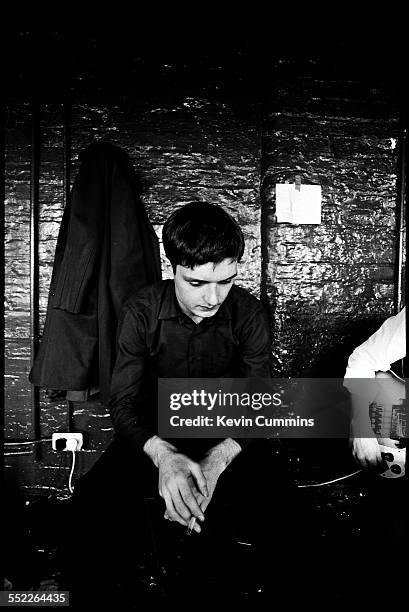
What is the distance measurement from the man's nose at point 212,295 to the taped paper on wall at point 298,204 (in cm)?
96

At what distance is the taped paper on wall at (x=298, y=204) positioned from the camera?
2570 millimetres

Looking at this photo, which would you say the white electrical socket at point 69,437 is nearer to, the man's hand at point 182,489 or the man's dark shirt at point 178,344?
the man's dark shirt at point 178,344

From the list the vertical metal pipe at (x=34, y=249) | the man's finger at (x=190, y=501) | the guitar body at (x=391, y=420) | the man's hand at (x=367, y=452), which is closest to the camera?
the man's finger at (x=190, y=501)

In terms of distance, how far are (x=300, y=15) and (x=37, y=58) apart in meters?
1.38

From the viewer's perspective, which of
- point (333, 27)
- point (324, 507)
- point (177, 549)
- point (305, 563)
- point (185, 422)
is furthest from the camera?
point (333, 27)

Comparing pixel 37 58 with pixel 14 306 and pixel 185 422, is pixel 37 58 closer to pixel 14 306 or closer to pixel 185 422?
pixel 14 306

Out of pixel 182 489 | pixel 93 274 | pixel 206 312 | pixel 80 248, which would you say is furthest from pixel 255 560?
pixel 80 248

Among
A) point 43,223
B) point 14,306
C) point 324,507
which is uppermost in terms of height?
point 43,223

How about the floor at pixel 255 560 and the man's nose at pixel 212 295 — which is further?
the man's nose at pixel 212 295

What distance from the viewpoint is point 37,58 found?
8.10ft

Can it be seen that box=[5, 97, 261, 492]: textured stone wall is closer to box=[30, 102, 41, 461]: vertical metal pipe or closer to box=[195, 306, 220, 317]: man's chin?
box=[30, 102, 41, 461]: vertical metal pipe

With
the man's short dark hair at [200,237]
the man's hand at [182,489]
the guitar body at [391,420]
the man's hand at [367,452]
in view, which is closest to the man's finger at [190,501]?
the man's hand at [182,489]

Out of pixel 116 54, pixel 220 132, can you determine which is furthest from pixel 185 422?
pixel 116 54

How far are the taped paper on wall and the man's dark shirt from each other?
0.75 meters
